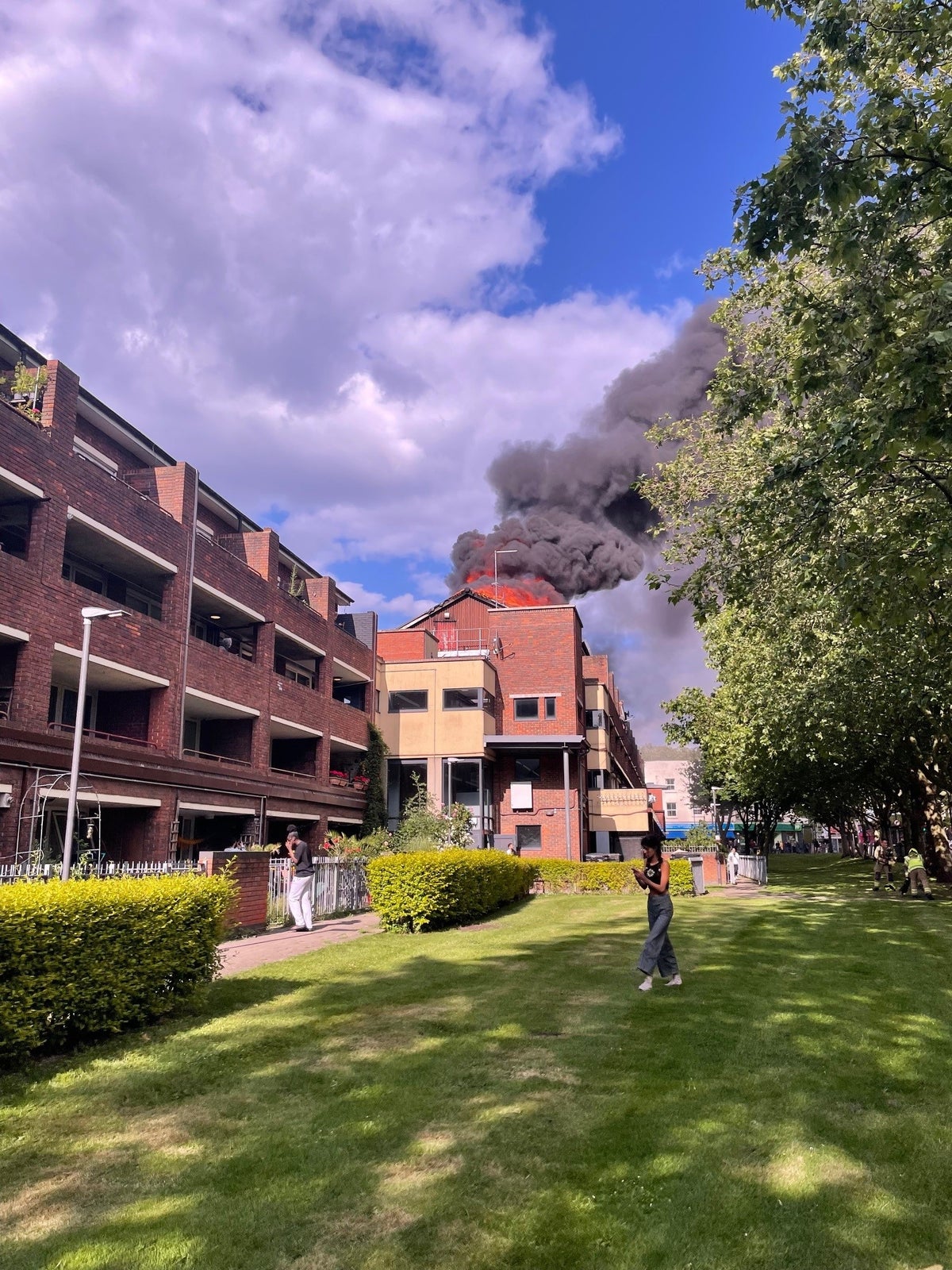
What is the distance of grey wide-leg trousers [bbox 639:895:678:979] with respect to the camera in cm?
955

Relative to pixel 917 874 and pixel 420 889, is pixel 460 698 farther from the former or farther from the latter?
pixel 420 889

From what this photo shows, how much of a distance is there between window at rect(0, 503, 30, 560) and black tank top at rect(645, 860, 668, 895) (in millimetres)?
14433

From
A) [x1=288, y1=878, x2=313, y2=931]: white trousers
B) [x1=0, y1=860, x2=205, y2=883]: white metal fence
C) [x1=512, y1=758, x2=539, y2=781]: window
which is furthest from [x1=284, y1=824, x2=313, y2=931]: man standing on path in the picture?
[x1=512, y1=758, x2=539, y2=781]: window

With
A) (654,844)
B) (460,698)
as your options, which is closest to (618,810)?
(460,698)

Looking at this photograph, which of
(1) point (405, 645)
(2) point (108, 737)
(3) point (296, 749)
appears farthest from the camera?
(1) point (405, 645)

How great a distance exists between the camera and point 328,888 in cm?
1797

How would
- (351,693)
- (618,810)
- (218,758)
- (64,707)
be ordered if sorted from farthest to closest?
(618,810) → (351,693) → (218,758) → (64,707)

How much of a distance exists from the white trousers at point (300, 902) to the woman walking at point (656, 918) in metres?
7.20

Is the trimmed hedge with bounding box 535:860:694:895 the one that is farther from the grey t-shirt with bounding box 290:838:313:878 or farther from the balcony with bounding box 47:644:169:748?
the grey t-shirt with bounding box 290:838:313:878

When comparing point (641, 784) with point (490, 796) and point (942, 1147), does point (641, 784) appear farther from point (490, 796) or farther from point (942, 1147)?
point (942, 1147)

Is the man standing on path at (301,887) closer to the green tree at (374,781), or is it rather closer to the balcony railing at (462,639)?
the green tree at (374,781)

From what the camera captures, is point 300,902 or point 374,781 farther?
point 374,781

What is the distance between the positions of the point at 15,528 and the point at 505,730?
22839mm

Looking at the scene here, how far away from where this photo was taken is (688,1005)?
8.67 metres
